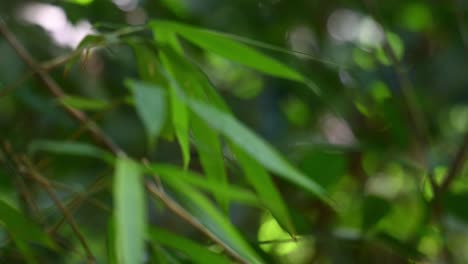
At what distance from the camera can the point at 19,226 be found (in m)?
0.58

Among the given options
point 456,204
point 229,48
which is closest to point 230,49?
point 229,48

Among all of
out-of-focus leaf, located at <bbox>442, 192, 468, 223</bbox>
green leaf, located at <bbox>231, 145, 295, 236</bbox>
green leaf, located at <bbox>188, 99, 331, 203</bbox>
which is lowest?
out-of-focus leaf, located at <bbox>442, 192, 468, 223</bbox>

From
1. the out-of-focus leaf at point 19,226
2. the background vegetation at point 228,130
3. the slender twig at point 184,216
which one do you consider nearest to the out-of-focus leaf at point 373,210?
the background vegetation at point 228,130

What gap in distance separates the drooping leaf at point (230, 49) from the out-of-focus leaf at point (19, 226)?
15cm

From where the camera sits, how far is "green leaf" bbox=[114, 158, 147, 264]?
41 centimetres

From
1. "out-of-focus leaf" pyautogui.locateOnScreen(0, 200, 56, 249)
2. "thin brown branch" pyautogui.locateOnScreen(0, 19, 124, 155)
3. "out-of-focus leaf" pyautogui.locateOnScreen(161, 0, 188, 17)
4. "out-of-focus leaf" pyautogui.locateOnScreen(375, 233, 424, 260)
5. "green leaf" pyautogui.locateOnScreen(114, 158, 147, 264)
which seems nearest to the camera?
"green leaf" pyautogui.locateOnScreen(114, 158, 147, 264)

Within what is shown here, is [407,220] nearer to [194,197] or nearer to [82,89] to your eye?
[82,89]

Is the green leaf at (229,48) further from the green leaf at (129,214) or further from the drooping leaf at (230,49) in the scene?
the green leaf at (129,214)

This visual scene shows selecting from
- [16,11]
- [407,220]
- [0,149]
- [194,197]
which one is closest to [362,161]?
[407,220]

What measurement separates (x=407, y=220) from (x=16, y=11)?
76 cm

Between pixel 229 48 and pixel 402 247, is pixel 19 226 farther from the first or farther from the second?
pixel 402 247

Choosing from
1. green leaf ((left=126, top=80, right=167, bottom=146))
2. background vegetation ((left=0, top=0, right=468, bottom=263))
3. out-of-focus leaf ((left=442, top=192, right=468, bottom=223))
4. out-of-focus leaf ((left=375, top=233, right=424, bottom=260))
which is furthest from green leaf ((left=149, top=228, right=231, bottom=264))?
out-of-focus leaf ((left=442, top=192, right=468, bottom=223))

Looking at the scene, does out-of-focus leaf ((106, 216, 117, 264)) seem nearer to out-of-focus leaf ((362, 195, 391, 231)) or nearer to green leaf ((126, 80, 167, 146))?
green leaf ((126, 80, 167, 146))

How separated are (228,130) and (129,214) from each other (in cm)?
10
